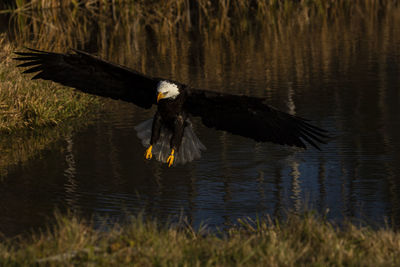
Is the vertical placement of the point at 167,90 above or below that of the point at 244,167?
above

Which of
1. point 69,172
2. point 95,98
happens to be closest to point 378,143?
point 69,172

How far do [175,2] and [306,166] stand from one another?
1891cm

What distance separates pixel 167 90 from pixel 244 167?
1455 millimetres

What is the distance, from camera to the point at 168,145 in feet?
27.6

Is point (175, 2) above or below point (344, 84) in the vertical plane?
above

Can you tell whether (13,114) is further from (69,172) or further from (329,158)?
(329,158)

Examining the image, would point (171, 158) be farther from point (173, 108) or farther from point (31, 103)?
point (31, 103)

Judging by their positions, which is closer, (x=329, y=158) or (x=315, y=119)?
(x=329, y=158)

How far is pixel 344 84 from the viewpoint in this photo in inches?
525

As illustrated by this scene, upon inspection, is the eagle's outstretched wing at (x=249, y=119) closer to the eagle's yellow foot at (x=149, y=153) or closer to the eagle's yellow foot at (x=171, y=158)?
the eagle's yellow foot at (x=171, y=158)

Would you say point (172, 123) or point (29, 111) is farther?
point (29, 111)

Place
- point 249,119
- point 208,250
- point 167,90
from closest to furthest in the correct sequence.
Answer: point 208,250, point 167,90, point 249,119

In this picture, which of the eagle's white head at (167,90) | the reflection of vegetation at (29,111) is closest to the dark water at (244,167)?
the reflection of vegetation at (29,111)

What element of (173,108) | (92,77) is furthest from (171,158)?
(92,77)
